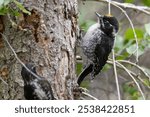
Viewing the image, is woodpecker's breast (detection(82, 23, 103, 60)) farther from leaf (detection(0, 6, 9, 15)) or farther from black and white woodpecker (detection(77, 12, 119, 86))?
leaf (detection(0, 6, 9, 15))

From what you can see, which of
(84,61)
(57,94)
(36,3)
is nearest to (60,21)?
(36,3)

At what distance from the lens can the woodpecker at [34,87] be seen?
8.07 feet

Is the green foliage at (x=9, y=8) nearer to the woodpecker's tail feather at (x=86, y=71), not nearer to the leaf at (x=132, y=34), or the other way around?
the woodpecker's tail feather at (x=86, y=71)

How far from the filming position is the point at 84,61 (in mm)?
3275

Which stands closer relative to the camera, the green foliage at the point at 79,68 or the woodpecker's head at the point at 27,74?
the woodpecker's head at the point at 27,74

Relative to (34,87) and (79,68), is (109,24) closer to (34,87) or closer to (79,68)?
(79,68)

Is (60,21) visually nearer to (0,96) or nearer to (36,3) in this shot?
(36,3)

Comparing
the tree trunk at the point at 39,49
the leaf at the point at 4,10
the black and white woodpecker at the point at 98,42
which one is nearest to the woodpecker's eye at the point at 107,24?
the black and white woodpecker at the point at 98,42

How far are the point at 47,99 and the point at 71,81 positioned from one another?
24 cm

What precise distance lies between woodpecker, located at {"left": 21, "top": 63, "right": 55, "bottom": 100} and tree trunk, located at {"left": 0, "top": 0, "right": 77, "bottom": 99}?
0.08 metres

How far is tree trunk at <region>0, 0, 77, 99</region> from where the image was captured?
260 cm

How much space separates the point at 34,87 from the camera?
96.8 inches

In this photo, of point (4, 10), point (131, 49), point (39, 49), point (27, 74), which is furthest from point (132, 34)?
point (4, 10)

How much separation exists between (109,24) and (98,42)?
146 mm
